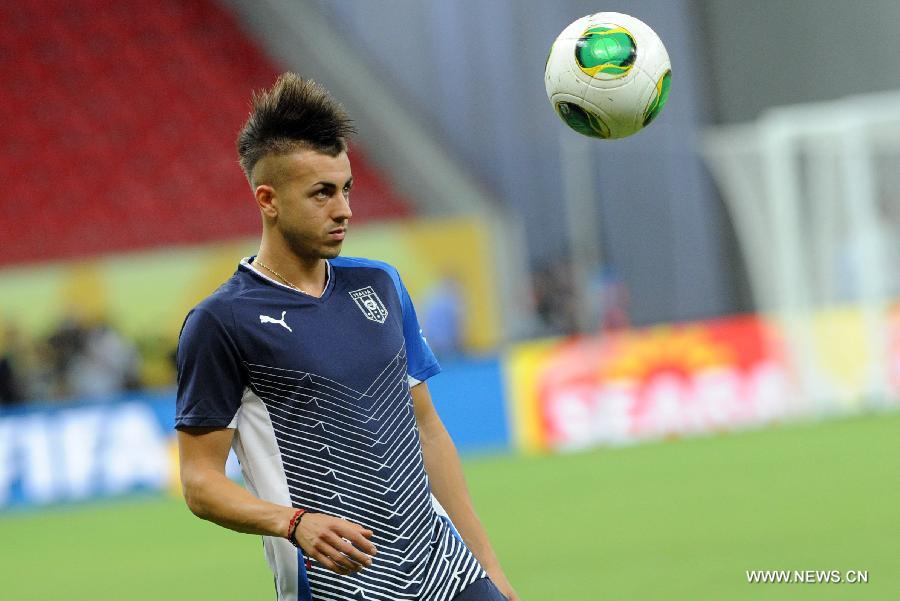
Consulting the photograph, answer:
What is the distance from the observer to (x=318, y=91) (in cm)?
372

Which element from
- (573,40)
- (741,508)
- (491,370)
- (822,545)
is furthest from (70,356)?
(573,40)

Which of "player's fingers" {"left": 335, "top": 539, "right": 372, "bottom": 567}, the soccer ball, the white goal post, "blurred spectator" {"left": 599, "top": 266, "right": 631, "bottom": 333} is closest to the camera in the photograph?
"player's fingers" {"left": 335, "top": 539, "right": 372, "bottom": 567}

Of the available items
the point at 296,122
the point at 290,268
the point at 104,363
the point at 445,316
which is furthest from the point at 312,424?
the point at 445,316

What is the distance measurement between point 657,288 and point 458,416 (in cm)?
397

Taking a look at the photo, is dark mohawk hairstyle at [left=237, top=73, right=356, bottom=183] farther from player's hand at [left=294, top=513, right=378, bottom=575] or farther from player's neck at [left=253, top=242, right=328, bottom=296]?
player's hand at [left=294, top=513, right=378, bottom=575]

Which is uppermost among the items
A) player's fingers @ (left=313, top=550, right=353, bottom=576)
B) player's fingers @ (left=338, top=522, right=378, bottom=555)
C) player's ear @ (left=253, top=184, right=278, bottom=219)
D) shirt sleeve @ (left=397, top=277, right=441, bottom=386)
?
player's ear @ (left=253, top=184, right=278, bottom=219)

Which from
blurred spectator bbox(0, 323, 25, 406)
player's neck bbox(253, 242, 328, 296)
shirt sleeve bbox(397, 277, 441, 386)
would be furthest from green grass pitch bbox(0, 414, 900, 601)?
player's neck bbox(253, 242, 328, 296)

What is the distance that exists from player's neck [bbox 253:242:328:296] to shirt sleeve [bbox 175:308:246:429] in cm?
23

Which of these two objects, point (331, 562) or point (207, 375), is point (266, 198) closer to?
point (207, 375)

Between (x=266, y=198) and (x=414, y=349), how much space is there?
596 mm

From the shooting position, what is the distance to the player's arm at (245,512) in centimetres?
329

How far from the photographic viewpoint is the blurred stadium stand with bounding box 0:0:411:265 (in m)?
21.4

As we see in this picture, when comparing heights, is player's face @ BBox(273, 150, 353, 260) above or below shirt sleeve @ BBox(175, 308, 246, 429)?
above

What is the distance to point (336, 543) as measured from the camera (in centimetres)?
329
